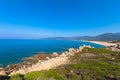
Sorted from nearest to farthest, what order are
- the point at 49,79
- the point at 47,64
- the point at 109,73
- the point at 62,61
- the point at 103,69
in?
the point at 49,79 → the point at 109,73 → the point at 103,69 → the point at 47,64 → the point at 62,61

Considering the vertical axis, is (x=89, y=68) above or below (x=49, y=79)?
below

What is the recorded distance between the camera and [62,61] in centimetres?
3959

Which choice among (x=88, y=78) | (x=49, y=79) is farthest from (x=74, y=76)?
(x=49, y=79)

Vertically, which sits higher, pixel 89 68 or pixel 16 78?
pixel 16 78

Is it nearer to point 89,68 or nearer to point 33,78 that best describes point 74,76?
point 89,68

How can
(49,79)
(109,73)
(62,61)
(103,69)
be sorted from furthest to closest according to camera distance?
1. (62,61)
2. (103,69)
3. (109,73)
4. (49,79)

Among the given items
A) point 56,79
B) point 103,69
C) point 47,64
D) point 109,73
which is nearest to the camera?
point 56,79

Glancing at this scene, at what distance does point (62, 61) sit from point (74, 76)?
14.0 metres

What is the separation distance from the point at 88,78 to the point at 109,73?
422 centimetres

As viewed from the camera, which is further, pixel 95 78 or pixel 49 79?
pixel 95 78

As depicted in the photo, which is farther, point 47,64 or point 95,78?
point 47,64

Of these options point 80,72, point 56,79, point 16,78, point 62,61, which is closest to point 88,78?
point 80,72

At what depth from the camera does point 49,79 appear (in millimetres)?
16453

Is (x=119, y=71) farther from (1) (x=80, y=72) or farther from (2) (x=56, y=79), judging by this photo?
(2) (x=56, y=79)
